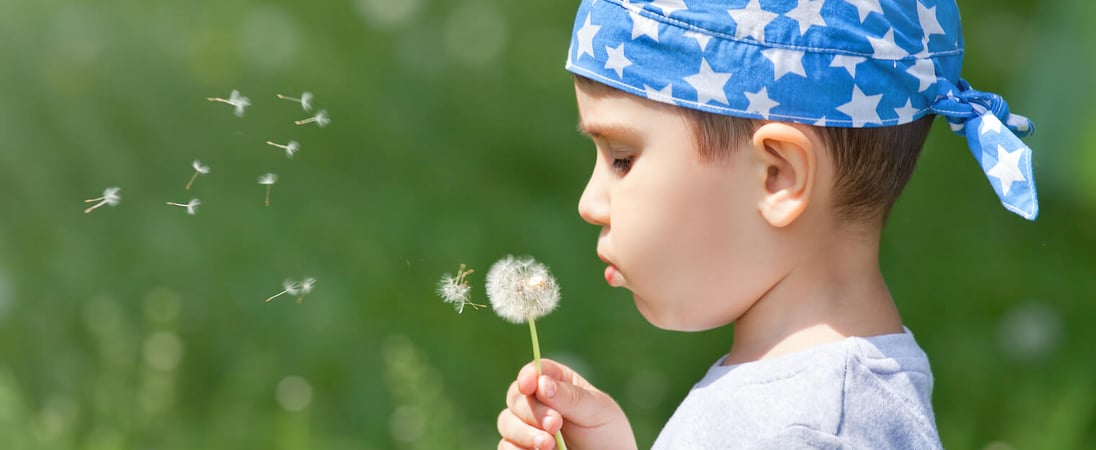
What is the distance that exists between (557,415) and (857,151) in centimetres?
48

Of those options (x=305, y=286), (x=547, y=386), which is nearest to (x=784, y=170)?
(x=547, y=386)

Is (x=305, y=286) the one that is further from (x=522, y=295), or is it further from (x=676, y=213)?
(x=676, y=213)

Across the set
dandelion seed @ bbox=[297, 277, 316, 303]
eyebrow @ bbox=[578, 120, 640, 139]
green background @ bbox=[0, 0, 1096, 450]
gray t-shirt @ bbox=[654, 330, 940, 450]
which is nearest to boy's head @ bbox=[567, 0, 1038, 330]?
eyebrow @ bbox=[578, 120, 640, 139]

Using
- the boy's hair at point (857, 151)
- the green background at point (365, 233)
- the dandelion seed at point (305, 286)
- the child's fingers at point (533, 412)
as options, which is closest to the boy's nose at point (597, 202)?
the boy's hair at point (857, 151)

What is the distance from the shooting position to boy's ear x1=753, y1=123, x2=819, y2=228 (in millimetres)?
1452

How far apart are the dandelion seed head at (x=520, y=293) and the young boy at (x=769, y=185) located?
71 mm

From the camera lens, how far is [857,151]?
1509 mm

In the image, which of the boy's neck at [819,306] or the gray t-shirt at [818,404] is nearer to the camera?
the gray t-shirt at [818,404]

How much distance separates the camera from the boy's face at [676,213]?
148 centimetres

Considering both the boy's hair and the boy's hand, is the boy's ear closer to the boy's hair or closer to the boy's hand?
the boy's hair

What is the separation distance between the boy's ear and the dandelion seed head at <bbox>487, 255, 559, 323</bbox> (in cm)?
27

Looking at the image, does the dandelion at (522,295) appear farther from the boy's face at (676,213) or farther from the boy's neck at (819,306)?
the boy's neck at (819,306)

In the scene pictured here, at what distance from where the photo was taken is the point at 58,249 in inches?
136

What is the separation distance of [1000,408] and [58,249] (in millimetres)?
2517
